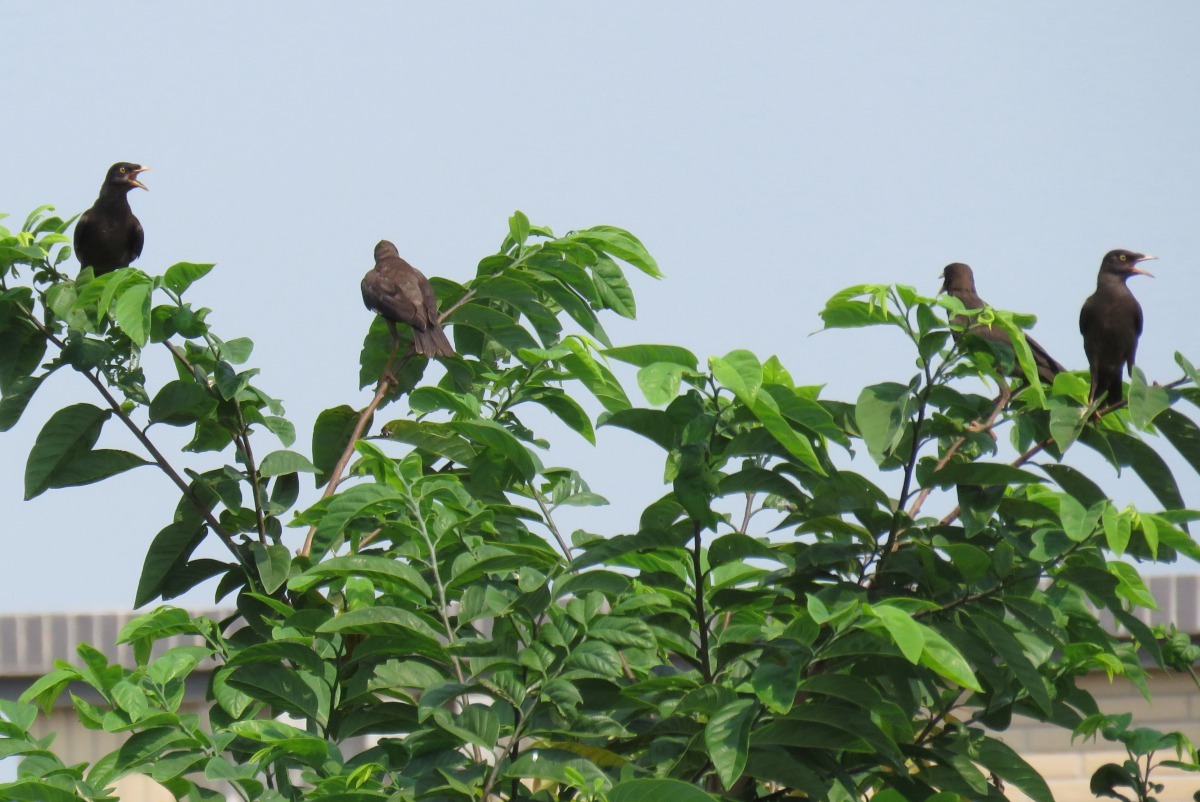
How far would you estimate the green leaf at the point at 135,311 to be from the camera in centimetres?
254

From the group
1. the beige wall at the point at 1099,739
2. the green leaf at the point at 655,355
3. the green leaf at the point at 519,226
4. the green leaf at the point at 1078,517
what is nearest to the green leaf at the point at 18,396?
the green leaf at the point at 519,226

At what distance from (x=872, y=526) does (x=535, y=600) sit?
1.96 ft

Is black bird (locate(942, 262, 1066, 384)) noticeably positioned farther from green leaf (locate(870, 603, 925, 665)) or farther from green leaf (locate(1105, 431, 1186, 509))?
green leaf (locate(870, 603, 925, 665))

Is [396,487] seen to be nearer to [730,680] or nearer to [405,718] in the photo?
[405,718]

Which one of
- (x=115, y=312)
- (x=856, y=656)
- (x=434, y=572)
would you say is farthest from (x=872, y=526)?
(x=115, y=312)

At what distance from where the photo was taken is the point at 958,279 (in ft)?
14.3

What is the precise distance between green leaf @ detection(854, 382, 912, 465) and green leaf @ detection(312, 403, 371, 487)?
1438 millimetres

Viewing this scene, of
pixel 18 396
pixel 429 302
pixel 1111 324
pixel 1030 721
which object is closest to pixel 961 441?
pixel 1111 324

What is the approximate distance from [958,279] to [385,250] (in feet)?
6.33

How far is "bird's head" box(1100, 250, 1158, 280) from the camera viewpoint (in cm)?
331

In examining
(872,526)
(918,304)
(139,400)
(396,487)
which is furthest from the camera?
(139,400)

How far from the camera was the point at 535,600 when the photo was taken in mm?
2203

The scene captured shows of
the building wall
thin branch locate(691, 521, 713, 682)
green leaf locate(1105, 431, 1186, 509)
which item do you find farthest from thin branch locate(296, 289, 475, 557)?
the building wall

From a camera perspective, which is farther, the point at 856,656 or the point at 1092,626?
the point at 1092,626
